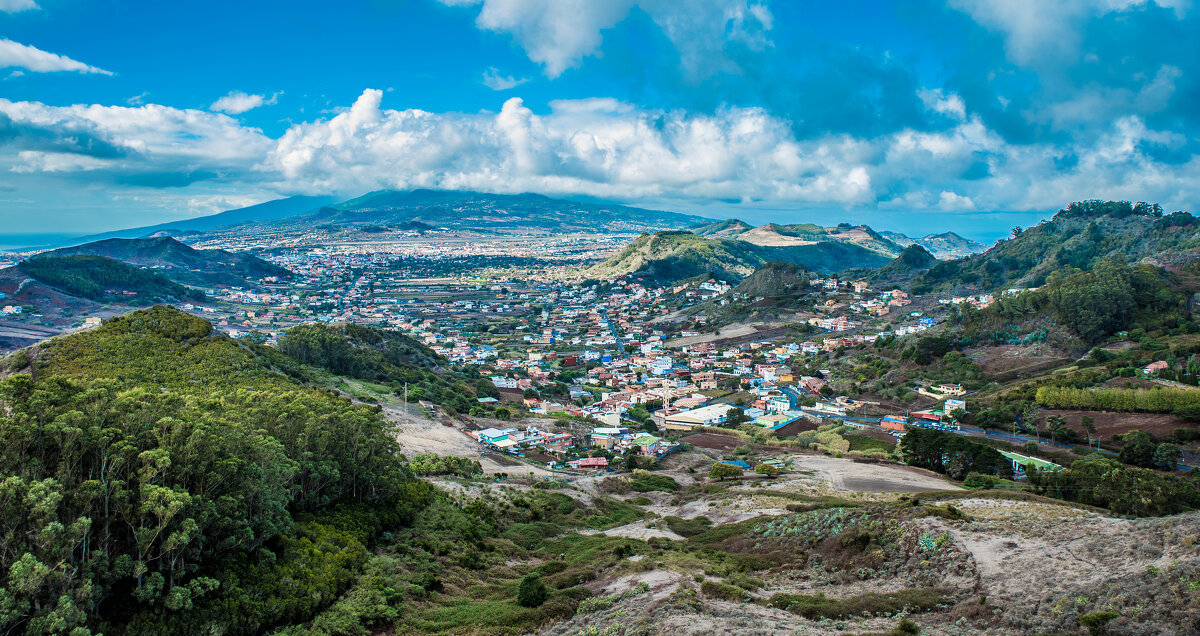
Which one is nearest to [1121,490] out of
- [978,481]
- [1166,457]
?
[978,481]

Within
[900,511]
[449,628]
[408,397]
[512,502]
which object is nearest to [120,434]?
[449,628]

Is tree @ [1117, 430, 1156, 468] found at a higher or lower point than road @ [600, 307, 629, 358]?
higher

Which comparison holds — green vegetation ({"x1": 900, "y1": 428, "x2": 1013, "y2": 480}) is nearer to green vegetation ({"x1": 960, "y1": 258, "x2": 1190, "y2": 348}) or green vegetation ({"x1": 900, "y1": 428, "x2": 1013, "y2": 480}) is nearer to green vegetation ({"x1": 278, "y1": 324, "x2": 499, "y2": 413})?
green vegetation ({"x1": 278, "y1": 324, "x2": 499, "y2": 413})

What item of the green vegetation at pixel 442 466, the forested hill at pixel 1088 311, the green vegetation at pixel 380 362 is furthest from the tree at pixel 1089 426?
the green vegetation at pixel 380 362

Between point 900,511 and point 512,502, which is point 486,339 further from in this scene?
point 900,511

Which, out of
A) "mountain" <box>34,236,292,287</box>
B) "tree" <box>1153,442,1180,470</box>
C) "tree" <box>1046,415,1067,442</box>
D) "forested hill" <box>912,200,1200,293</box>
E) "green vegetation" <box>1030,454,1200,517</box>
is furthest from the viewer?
"mountain" <box>34,236,292,287</box>

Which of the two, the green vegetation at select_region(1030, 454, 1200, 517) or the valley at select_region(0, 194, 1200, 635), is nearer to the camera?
the valley at select_region(0, 194, 1200, 635)

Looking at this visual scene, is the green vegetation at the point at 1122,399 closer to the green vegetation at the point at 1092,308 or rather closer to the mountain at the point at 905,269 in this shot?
the green vegetation at the point at 1092,308

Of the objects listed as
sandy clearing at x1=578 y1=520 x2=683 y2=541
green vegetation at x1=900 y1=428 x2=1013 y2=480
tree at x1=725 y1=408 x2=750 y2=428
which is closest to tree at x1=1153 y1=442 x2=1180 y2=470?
green vegetation at x1=900 y1=428 x2=1013 y2=480
